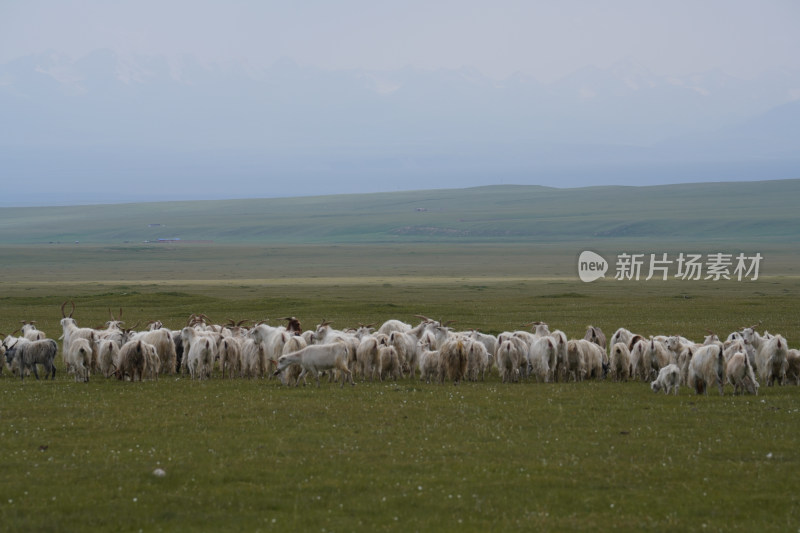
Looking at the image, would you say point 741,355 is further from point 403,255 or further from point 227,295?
point 403,255

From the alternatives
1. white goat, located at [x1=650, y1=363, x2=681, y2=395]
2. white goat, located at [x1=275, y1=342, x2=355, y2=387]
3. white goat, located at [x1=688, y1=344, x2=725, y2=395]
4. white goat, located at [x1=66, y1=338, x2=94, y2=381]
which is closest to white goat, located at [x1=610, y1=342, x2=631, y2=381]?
white goat, located at [x1=650, y1=363, x2=681, y2=395]

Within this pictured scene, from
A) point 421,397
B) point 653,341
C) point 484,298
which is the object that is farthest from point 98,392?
point 484,298

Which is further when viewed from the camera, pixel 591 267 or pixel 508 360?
pixel 591 267

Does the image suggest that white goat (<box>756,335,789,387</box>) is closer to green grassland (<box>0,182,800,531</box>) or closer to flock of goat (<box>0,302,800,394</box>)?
flock of goat (<box>0,302,800,394</box>)

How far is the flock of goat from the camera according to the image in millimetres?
17438

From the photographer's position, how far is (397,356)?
19719 mm

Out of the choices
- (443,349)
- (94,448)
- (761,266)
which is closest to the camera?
(94,448)

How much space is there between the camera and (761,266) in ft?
313

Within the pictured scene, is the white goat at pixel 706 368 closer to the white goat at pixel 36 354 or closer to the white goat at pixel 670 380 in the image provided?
the white goat at pixel 670 380

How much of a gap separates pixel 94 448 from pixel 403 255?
119 meters

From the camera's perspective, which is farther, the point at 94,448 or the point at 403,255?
the point at 403,255

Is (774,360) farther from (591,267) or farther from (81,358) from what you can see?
(591,267)

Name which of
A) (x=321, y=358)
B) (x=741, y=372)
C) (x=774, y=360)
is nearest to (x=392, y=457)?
(x=321, y=358)

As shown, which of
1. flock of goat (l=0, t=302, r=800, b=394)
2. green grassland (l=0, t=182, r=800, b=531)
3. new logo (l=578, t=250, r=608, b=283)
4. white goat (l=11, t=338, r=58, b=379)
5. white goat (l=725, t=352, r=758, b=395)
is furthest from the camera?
new logo (l=578, t=250, r=608, b=283)
